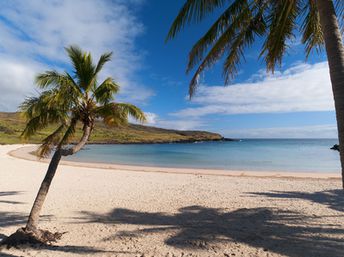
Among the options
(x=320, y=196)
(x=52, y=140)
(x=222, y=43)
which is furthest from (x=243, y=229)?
(x=320, y=196)

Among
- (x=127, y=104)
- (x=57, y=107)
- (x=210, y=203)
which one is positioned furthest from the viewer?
(x=210, y=203)

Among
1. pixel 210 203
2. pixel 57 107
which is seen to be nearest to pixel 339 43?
pixel 57 107

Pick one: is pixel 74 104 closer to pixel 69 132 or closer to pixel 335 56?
pixel 69 132

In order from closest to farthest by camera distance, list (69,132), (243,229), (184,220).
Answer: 1. (69,132)
2. (243,229)
3. (184,220)

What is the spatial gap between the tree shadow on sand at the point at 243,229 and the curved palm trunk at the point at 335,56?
2.89 meters

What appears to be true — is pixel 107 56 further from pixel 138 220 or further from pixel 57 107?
pixel 138 220

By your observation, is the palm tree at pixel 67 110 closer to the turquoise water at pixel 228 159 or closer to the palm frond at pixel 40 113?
the palm frond at pixel 40 113

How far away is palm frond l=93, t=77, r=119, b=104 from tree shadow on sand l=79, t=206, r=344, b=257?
323cm

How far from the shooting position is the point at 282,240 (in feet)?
17.7

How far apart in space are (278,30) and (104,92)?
13.5 feet

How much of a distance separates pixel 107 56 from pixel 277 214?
653 cm

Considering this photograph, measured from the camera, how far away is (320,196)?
31.8ft

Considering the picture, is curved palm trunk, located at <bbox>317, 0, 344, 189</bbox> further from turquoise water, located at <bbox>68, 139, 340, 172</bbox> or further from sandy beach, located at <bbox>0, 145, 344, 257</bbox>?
turquoise water, located at <bbox>68, 139, 340, 172</bbox>

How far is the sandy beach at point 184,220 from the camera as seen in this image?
501 cm
